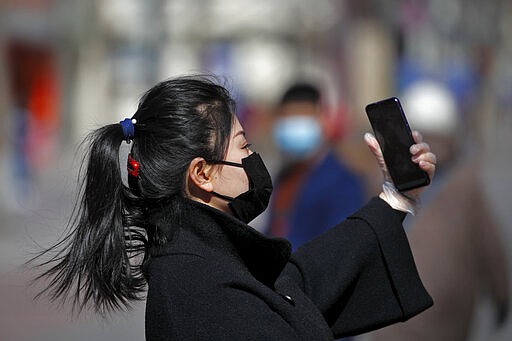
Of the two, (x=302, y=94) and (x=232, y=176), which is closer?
(x=232, y=176)

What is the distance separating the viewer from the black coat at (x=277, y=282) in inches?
83.1

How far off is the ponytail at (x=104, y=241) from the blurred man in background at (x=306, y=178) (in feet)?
6.57

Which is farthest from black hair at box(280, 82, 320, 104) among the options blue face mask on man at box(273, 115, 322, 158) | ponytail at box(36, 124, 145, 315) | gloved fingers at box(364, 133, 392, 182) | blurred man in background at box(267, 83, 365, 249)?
ponytail at box(36, 124, 145, 315)

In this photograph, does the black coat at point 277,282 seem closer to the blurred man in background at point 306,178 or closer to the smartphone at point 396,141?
the smartphone at point 396,141

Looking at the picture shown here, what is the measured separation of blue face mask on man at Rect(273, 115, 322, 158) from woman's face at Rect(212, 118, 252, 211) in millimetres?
2628

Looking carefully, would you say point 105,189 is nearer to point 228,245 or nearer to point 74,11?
point 228,245

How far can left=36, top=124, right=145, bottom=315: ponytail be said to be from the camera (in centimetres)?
229

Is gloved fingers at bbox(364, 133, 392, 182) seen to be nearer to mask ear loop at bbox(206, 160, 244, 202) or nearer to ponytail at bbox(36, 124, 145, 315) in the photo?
mask ear loop at bbox(206, 160, 244, 202)

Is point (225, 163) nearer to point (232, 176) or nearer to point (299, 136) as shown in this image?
point (232, 176)

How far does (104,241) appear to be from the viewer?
2.29 metres

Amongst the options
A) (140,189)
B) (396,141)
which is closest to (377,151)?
(396,141)

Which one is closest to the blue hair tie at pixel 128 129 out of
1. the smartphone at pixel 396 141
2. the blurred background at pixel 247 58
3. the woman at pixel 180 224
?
the woman at pixel 180 224

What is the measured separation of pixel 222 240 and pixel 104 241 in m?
0.28

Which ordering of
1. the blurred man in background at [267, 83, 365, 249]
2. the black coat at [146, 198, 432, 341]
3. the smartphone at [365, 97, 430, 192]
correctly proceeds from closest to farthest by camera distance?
the black coat at [146, 198, 432, 341] → the smartphone at [365, 97, 430, 192] → the blurred man in background at [267, 83, 365, 249]
